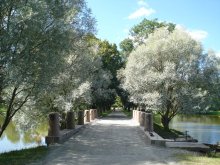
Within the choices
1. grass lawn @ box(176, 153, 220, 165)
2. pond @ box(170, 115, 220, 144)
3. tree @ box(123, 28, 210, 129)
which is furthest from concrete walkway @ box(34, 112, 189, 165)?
pond @ box(170, 115, 220, 144)

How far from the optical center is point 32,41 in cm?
1578

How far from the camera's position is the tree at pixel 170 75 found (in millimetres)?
34812

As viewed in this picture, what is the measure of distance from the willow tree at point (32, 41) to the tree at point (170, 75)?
18.6 metres

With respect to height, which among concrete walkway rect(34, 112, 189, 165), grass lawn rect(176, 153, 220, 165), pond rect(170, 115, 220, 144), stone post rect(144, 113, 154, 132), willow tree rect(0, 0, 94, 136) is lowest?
pond rect(170, 115, 220, 144)

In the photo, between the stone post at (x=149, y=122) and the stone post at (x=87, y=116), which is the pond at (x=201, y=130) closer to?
the stone post at (x=87, y=116)

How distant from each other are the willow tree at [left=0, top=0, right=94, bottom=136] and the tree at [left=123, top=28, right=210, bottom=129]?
18601 millimetres

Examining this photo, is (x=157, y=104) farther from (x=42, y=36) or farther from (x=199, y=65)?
(x=42, y=36)

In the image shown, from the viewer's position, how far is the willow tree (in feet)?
48.9

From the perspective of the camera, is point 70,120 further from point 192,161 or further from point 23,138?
point 192,161

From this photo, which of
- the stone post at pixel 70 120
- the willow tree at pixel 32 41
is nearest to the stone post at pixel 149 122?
the stone post at pixel 70 120

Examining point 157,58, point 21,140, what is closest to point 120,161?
point 21,140

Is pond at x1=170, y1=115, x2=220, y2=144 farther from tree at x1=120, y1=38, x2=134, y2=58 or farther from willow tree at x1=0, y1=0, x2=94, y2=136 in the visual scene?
willow tree at x1=0, y1=0, x2=94, y2=136

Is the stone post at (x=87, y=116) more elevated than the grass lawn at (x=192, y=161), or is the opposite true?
the stone post at (x=87, y=116)

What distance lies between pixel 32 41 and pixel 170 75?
20.8 m
